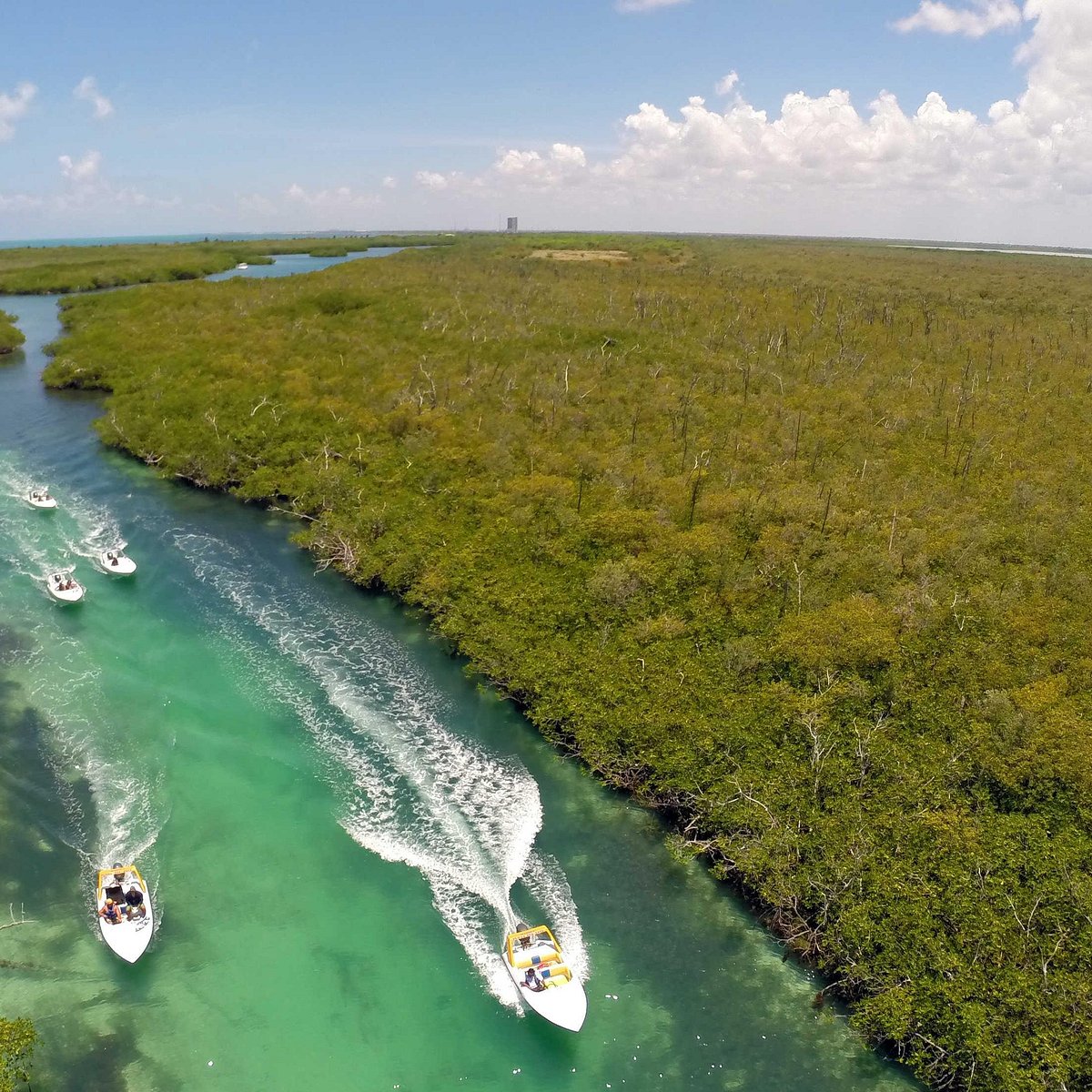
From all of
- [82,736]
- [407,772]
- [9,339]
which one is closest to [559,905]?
[407,772]

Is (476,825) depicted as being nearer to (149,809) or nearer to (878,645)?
(149,809)

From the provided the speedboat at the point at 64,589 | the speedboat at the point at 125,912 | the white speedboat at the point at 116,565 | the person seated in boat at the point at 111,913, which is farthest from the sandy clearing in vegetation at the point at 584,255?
the person seated in boat at the point at 111,913

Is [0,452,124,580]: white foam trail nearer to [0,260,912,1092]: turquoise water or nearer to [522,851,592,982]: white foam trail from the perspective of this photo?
[0,260,912,1092]: turquoise water

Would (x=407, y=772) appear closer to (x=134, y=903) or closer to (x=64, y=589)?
(x=134, y=903)

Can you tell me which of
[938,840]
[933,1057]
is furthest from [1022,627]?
[933,1057]

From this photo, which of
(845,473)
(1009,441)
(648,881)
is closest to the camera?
(648,881)

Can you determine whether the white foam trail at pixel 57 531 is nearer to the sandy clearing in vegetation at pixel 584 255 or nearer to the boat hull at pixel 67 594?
the boat hull at pixel 67 594
